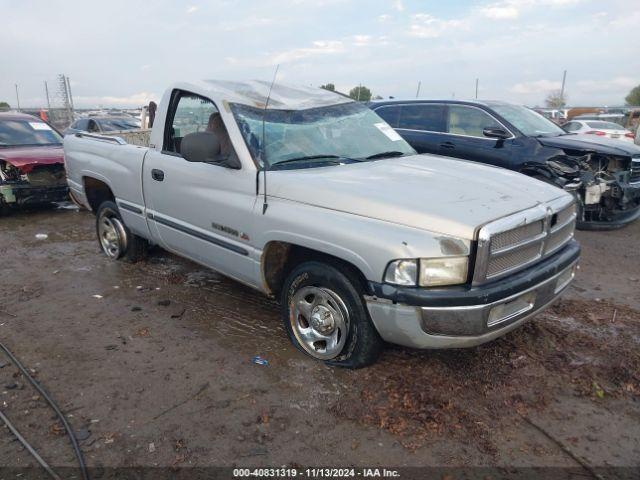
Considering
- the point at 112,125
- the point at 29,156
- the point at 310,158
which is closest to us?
the point at 310,158

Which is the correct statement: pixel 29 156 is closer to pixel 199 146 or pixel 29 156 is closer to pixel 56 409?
pixel 199 146

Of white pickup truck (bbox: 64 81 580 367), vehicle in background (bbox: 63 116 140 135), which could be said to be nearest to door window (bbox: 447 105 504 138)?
white pickup truck (bbox: 64 81 580 367)

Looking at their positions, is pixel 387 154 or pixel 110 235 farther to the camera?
pixel 110 235

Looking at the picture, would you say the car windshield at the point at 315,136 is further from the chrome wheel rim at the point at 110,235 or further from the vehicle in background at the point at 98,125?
the vehicle in background at the point at 98,125

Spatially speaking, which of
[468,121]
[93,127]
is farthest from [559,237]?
[93,127]

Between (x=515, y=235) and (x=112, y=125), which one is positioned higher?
(x=112, y=125)

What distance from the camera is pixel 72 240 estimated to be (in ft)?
22.0

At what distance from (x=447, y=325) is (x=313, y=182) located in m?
1.21

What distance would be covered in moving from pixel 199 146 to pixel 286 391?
1.72m

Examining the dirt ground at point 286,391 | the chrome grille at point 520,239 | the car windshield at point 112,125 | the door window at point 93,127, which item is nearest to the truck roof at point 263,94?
the dirt ground at point 286,391

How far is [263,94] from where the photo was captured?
4105 millimetres

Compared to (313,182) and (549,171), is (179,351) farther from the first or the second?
(549,171)

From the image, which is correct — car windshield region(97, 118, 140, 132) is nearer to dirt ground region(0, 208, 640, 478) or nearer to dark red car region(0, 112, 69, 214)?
dark red car region(0, 112, 69, 214)

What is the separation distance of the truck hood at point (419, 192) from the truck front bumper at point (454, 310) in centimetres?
36
